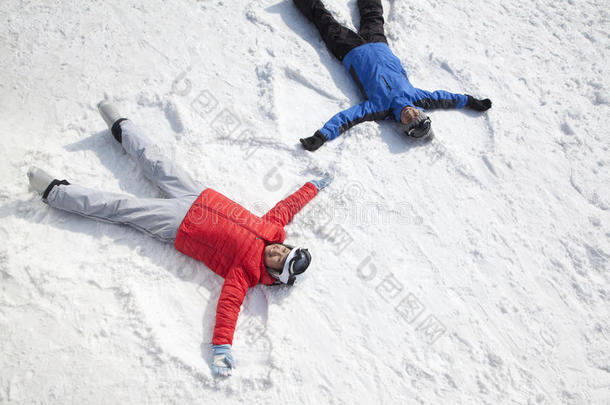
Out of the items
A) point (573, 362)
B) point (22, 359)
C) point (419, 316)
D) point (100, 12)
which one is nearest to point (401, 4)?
point (100, 12)

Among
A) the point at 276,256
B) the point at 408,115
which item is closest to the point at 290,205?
the point at 276,256

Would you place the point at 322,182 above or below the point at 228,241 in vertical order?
above

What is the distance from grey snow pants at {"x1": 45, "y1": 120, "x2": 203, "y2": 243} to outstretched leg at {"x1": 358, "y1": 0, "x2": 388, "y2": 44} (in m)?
2.87

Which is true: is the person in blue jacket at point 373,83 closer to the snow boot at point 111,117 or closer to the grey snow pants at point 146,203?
the grey snow pants at point 146,203

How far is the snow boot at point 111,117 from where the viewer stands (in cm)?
362

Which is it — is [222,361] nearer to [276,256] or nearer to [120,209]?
[276,256]

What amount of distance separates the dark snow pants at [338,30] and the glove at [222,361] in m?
3.52

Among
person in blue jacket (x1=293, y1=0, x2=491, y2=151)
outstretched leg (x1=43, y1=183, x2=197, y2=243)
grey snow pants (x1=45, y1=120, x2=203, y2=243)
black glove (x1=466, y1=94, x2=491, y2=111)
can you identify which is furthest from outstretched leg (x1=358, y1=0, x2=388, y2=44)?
outstretched leg (x1=43, y1=183, x2=197, y2=243)

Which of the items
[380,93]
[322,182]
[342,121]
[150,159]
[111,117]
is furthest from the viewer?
[380,93]

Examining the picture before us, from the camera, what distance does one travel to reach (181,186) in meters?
3.53

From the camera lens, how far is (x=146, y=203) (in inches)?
133

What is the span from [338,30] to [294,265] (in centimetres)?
302

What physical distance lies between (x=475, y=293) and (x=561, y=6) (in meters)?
4.70

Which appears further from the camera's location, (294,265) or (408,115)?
(408,115)
